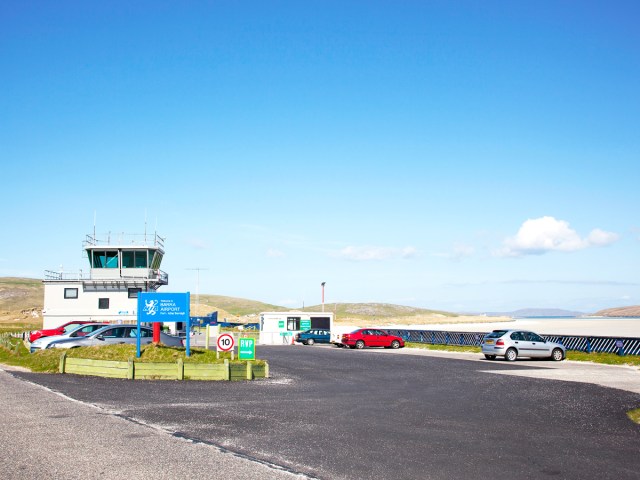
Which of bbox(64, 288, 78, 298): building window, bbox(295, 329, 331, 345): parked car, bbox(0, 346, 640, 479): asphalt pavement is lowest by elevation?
bbox(295, 329, 331, 345): parked car

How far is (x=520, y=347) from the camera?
33.7 meters

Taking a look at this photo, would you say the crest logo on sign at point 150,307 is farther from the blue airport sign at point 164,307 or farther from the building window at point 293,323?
the building window at point 293,323

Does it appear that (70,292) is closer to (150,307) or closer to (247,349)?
(150,307)

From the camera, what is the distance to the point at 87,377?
868 inches

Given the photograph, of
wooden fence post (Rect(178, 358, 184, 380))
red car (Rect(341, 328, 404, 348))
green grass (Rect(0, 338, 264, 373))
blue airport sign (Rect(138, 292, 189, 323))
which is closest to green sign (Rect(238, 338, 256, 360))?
green grass (Rect(0, 338, 264, 373))

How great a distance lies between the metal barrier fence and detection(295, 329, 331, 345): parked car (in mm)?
6264

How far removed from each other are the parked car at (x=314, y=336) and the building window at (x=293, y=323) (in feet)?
6.39

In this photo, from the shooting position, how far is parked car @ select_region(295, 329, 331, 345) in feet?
175

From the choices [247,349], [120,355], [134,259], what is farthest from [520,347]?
[134,259]

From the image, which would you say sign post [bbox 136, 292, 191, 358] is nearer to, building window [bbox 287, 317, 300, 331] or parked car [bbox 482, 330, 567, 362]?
parked car [bbox 482, 330, 567, 362]

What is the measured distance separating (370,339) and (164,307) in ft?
77.3

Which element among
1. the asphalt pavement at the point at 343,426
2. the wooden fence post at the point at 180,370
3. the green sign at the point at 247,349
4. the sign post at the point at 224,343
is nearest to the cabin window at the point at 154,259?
the sign post at the point at 224,343

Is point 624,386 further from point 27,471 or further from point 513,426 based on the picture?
point 27,471

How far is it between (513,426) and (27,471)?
9.03 m
